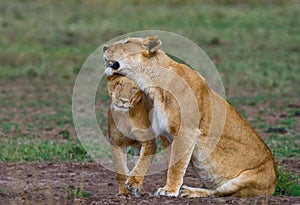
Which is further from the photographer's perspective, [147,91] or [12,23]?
[12,23]

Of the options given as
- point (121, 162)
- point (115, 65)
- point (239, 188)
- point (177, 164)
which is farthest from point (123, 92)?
point (239, 188)

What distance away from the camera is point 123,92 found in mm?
6109

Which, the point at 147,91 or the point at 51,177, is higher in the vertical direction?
the point at 147,91

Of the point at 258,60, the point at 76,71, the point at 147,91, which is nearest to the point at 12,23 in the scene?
the point at 76,71

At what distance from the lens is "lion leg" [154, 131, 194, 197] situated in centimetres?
588

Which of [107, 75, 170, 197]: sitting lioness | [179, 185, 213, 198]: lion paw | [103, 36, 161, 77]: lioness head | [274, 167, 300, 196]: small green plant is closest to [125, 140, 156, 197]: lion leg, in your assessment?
[107, 75, 170, 197]: sitting lioness

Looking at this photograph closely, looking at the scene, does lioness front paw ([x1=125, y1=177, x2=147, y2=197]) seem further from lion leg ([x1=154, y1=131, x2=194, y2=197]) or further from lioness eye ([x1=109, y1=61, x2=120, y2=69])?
lioness eye ([x1=109, y1=61, x2=120, y2=69])

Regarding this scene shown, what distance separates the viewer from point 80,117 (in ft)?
34.4

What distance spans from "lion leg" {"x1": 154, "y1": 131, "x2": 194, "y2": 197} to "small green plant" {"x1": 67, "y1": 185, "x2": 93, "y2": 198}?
0.64 metres

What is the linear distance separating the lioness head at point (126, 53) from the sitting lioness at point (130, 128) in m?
0.10

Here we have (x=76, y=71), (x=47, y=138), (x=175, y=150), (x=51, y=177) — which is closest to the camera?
(x=175, y=150)

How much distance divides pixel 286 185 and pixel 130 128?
1.44m

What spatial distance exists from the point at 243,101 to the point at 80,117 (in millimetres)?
2405

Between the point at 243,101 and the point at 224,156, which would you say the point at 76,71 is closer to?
the point at 243,101
